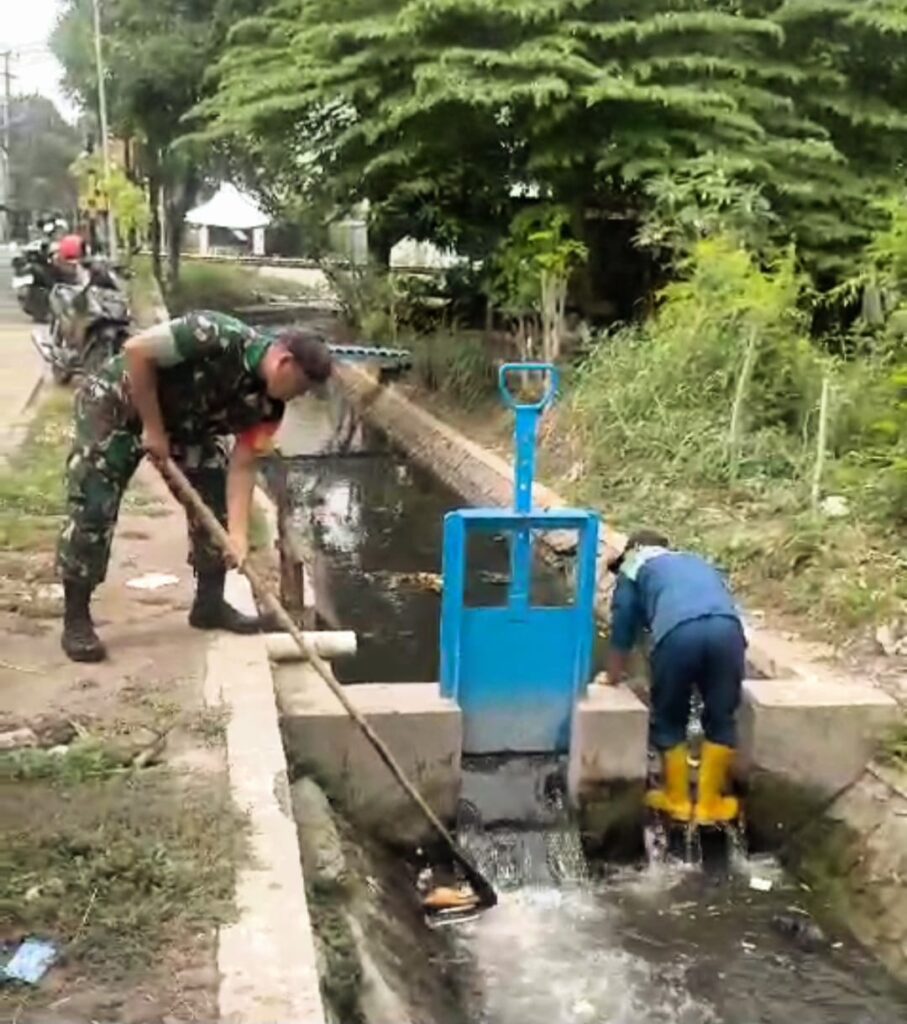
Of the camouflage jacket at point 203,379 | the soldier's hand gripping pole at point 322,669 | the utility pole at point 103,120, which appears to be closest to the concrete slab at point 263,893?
the soldier's hand gripping pole at point 322,669

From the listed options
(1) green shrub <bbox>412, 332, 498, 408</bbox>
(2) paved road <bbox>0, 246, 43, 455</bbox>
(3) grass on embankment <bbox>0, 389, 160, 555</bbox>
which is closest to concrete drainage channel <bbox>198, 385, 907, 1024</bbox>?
(3) grass on embankment <bbox>0, 389, 160, 555</bbox>

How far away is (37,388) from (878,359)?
8238 millimetres

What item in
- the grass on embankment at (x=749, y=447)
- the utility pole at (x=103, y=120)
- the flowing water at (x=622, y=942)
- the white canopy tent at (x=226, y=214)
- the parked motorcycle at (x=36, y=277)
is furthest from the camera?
the white canopy tent at (x=226, y=214)

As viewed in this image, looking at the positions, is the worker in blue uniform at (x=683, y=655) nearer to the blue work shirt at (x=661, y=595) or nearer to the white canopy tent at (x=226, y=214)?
the blue work shirt at (x=661, y=595)

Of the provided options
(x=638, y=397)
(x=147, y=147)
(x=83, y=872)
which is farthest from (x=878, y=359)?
(x=147, y=147)

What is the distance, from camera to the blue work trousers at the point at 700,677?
5996 mm

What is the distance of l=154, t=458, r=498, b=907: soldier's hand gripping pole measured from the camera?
5.42 metres

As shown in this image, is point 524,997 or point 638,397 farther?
point 638,397

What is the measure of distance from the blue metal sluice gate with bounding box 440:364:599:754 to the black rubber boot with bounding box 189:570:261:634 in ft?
2.99

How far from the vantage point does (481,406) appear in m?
15.5

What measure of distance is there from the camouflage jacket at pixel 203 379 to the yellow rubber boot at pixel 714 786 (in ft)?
7.62

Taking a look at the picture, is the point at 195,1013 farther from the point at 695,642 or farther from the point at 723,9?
the point at 723,9

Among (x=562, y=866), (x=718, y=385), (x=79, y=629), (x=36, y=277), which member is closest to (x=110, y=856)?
(x=79, y=629)

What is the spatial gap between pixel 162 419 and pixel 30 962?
2875 mm
